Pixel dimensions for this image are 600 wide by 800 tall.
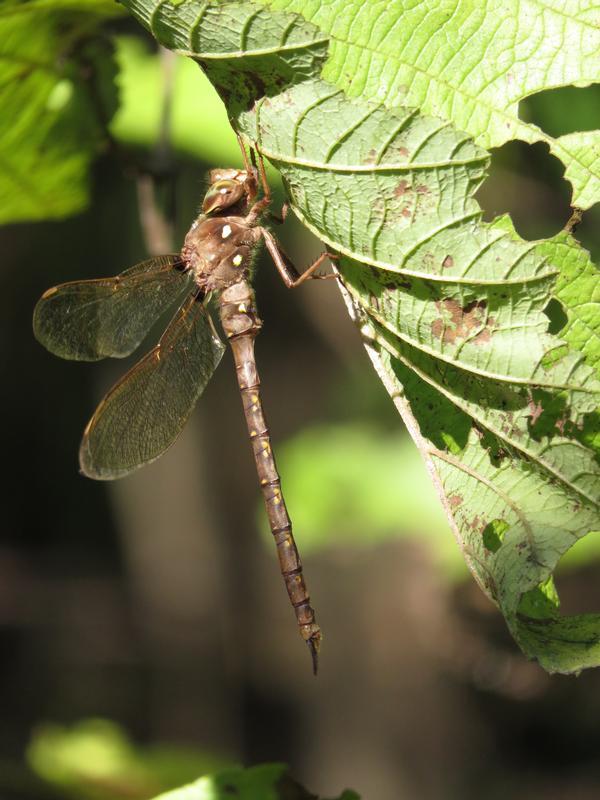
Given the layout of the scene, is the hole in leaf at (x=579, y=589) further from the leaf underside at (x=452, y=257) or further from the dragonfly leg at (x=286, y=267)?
the leaf underside at (x=452, y=257)

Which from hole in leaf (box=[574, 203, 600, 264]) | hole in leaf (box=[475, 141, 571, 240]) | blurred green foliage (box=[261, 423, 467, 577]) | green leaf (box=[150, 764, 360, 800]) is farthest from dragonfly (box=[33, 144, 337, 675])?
blurred green foliage (box=[261, 423, 467, 577])

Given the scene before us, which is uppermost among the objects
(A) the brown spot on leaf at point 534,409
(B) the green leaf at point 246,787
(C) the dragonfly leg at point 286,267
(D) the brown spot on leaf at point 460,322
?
(C) the dragonfly leg at point 286,267

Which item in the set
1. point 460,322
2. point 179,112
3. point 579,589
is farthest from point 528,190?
point 460,322

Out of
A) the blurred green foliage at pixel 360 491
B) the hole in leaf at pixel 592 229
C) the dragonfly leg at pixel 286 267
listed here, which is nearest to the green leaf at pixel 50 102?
the dragonfly leg at pixel 286 267

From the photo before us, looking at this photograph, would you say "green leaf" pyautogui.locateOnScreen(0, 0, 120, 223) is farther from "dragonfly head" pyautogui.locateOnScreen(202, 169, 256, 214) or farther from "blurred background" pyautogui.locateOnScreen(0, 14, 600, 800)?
"blurred background" pyautogui.locateOnScreen(0, 14, 600, 800)

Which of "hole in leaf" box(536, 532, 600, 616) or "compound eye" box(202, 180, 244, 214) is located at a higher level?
"compound eye" box(202, 180, 244, 214)

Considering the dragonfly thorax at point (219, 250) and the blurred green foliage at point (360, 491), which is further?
the blurred green foliage at point (360, 491)
